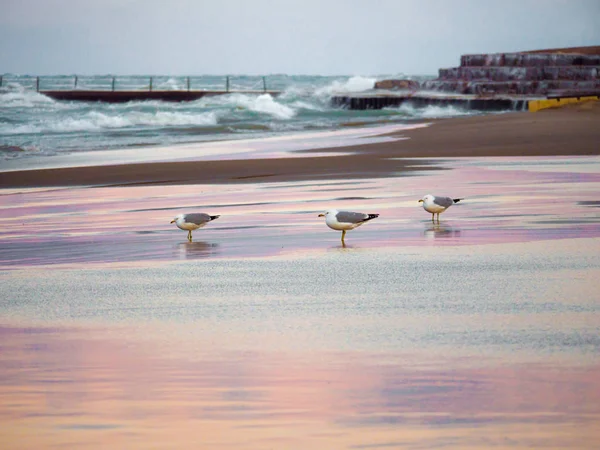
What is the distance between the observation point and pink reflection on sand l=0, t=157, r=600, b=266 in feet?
18.6

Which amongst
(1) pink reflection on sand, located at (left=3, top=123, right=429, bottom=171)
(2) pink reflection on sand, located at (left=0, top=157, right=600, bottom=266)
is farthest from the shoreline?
(2) pink reflection on sand, located at (left=0, top=157, right=600, bottom=266)

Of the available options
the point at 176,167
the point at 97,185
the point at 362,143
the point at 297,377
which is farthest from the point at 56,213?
the point at 362,143

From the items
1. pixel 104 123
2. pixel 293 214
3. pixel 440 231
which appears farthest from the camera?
pixel 104 123

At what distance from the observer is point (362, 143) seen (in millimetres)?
14469

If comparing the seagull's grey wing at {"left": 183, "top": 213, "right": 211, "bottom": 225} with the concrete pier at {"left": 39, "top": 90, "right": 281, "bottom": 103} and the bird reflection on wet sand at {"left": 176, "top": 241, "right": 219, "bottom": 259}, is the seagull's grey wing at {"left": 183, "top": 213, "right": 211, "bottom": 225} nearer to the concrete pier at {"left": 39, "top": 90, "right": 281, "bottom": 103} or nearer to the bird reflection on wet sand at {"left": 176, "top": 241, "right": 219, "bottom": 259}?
the bird reflection on wet sand at {"left": 176, "top": 241, "right": 219, "bottom": 259}

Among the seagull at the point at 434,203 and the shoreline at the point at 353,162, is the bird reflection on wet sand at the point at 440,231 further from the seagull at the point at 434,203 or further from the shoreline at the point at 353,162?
the shoreline at the point at 353,162

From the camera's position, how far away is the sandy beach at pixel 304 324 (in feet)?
8.82

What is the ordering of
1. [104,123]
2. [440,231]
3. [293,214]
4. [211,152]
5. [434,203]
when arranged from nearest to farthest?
[440,231] < [434,203] < [293,214] < [211,152] < [104,123]

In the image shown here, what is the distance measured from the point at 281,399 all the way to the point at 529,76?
30631mm

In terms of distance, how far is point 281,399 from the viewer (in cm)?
287

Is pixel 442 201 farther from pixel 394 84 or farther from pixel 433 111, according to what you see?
pixel 394 84

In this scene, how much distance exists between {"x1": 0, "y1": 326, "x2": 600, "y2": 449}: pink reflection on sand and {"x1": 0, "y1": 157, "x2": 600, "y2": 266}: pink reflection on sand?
6.88ft

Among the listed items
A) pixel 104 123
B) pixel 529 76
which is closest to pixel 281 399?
pixel 104 123

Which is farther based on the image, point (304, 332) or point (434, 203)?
point (434, 203)
